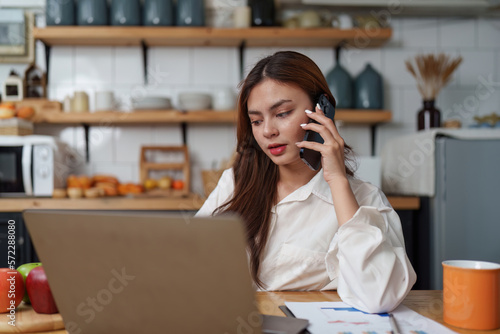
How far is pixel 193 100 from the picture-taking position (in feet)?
9.07

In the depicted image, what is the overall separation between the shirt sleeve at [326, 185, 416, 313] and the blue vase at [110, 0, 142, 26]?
2248 millimetres

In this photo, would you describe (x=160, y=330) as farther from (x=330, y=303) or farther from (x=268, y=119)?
(x=268, y=119)

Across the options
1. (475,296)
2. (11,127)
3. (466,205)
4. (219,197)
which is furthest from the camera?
(11,127)

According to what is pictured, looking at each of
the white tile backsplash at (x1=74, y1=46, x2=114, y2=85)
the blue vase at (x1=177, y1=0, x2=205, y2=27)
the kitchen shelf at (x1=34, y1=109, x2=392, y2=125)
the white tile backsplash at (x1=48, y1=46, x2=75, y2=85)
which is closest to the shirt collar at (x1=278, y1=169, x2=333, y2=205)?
the kitchen shelf at (x1=34, y1=109, x2=392, y2=125)

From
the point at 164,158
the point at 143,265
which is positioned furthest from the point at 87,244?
the point at 164,158

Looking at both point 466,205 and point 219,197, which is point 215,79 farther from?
point 219,197

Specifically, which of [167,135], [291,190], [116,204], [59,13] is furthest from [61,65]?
[291,190]

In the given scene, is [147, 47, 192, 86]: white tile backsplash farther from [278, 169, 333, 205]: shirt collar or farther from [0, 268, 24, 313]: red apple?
[0, 268, 24, 313]: red apple

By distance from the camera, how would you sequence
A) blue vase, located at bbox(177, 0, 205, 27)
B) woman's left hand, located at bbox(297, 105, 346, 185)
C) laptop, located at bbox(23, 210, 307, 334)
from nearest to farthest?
laptop, located at bbox(23, 210, 307, 334), woman's left hand, located at bbox(297, 105, 346, 185), blue vase, located at bbox(177, 0, 205, 27)

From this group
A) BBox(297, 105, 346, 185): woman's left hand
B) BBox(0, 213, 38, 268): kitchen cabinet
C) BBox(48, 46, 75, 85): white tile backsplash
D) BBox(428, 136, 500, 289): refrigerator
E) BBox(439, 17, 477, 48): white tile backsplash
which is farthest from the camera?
BBox(439, 17, 477, 48): white tile backsplash

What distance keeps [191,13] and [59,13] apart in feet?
2.50

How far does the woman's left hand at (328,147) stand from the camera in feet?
3.34

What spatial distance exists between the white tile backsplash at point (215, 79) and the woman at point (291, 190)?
5.42 feet

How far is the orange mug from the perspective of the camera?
2.28 ft
